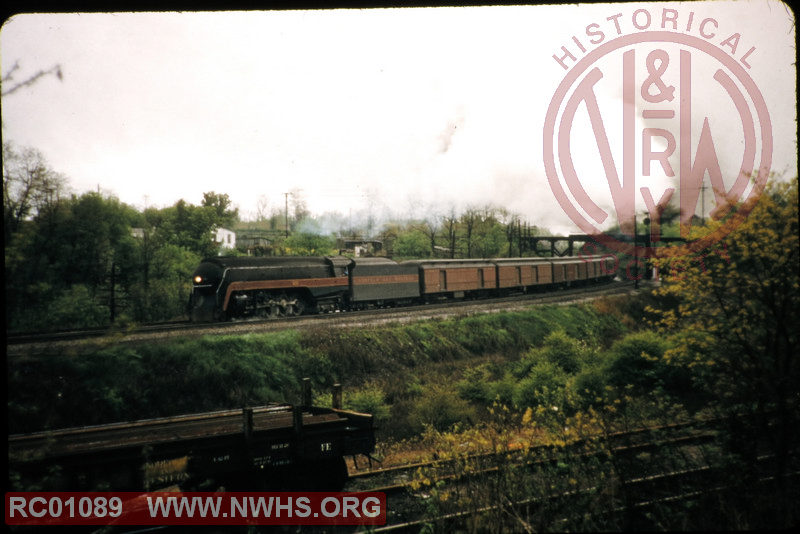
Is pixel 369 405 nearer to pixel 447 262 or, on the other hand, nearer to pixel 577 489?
pixel 577 489

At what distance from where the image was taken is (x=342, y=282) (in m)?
15.4

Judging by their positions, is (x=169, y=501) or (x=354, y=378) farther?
(x=354, y=378)

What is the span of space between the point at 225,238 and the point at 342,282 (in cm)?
461

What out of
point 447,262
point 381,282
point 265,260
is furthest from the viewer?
point 447,262

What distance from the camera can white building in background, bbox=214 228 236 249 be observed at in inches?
450

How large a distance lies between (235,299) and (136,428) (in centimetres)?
694

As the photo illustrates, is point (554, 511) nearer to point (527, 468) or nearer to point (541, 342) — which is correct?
point (527, 468)

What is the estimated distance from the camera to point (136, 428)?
5828 mm

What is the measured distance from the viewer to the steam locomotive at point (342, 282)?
1216cm

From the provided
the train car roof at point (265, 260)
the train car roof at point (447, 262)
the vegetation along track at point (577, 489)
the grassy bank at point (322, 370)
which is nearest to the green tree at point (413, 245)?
the train car roof at point (447, 262)

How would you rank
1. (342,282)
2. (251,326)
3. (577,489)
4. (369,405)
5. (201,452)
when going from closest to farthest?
(201,452), (577,489), (369,405), (251,326), (342,282)

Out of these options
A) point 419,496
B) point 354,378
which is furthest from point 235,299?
point 419,496

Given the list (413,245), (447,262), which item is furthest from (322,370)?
(413,245)

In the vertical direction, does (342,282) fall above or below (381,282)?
above
